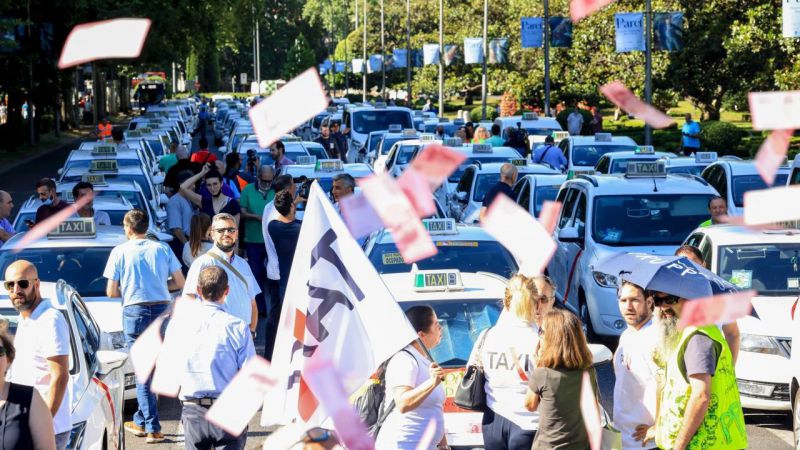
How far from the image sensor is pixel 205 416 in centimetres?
693

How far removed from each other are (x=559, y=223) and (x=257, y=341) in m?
3.67

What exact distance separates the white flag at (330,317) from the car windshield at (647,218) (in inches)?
295

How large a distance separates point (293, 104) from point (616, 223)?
24.1 feet

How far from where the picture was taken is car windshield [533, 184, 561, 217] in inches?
652

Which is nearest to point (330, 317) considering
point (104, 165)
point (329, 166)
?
point (329, 166)

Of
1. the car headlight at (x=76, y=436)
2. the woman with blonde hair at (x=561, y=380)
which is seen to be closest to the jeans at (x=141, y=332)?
the car headlight at (x=76, y=436)

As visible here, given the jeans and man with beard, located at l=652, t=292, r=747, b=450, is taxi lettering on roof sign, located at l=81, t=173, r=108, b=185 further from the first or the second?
man with beard, located at l=652, t=292, r=747, b=450

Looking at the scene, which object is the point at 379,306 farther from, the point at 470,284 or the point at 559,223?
the point at 559,223

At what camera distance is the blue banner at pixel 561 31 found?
133 ft

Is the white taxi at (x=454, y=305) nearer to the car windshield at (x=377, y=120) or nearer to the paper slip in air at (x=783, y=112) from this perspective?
the paper slip in air at (x=783, y=112)

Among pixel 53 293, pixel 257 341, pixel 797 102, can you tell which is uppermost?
pixel 797 102

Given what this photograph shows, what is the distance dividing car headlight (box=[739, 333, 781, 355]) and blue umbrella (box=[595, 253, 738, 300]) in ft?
10.6

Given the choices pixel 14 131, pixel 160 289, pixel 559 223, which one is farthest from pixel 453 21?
pixel 160 289

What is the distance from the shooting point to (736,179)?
16.3 m
